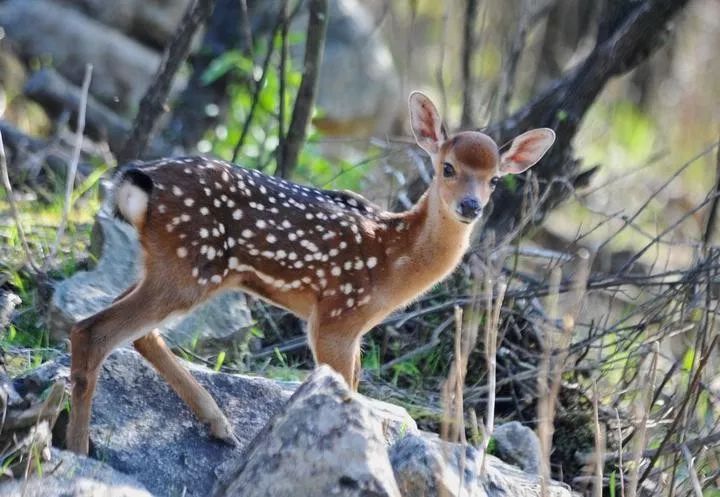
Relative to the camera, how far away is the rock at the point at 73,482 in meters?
4.57

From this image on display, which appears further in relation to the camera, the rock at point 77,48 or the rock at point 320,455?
the rock at point 77,48

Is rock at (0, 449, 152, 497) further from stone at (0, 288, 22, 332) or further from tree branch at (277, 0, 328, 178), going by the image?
tree branch at (277, 0, 328, 178)

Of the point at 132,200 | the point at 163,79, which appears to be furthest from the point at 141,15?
the point at 132,200

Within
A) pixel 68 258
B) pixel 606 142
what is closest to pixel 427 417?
pixel 68 258

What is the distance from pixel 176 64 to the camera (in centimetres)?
812

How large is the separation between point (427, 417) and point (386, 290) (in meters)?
0.78

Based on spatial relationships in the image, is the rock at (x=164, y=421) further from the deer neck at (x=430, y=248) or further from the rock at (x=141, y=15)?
the rock at (x=141, y=15)

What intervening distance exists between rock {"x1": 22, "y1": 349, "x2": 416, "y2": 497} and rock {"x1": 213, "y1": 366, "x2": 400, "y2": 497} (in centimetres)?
A: 44

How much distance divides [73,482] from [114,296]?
2268 mm

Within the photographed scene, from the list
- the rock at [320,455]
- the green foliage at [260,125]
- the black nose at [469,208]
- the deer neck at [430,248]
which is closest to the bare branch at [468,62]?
the green foliage at [260,125]

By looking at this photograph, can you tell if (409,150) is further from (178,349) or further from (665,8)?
(178,349)

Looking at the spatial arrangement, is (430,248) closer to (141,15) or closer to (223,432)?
(223,432)

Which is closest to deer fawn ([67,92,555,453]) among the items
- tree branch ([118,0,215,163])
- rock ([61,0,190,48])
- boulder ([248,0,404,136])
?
tree branch ([118,0,215,163])

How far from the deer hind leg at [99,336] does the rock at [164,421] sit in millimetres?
130
